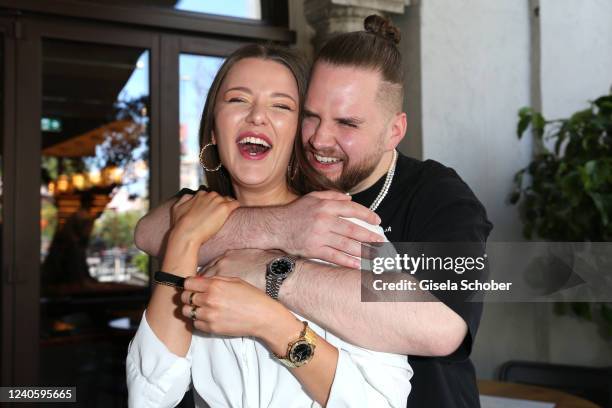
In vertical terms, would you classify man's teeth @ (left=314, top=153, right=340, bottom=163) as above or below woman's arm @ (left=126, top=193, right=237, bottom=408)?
above

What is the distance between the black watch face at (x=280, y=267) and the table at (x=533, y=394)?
6.02 feet

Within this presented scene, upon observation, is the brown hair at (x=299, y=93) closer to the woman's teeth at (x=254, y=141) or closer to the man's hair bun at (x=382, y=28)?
the woman's teeth at (x=254, y=141)

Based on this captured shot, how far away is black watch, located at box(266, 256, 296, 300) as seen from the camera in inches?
52.4

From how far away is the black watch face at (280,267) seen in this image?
1.34 metres

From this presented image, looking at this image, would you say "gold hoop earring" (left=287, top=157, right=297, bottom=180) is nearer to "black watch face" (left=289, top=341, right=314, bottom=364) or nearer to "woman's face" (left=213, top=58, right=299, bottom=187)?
"woman's face" (left=213, top=58, right=299, bottom=187)

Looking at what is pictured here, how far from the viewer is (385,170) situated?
1791 mm

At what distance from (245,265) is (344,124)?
0.54 meters

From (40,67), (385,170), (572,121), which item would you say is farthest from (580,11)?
(40,67)

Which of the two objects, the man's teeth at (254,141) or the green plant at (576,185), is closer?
the man's teeth at (254,141)

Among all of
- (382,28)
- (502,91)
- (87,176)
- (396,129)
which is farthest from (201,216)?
(87,176)

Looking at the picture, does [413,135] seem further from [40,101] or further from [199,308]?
[199,308]

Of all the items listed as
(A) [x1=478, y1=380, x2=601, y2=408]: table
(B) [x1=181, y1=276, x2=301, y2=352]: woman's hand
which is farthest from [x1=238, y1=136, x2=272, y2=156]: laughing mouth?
(A) [x1=478, y1=380, x2=601, y2=408]: table

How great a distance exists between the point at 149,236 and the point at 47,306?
424cm

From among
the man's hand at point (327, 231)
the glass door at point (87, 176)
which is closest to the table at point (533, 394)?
the man's hand at point (327, 231)
